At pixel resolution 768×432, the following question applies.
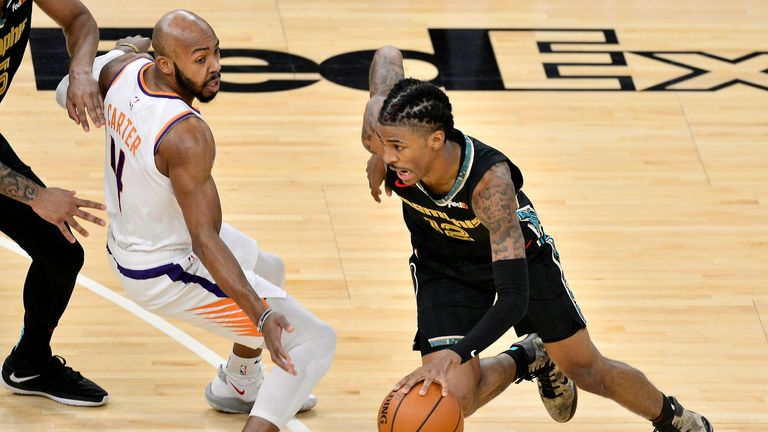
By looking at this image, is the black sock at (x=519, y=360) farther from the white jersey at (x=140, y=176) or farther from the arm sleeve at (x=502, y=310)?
the white jersey at (x=140, y=176)

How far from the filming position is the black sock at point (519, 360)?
20.9ft

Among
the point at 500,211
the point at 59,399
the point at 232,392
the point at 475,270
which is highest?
the point at 500,211

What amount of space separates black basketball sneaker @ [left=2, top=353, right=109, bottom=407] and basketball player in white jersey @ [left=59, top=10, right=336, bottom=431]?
0.75m

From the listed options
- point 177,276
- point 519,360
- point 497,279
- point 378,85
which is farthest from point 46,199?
point 519,360

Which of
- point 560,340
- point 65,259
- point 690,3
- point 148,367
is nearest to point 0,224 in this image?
point 65,259

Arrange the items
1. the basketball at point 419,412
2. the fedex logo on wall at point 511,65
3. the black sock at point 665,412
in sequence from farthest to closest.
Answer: the fedex logo on wall at point 511,65 → the black sock at point 665,412 → the basketball at point 419,412

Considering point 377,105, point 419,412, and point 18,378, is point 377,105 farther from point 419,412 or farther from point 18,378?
point 18,378

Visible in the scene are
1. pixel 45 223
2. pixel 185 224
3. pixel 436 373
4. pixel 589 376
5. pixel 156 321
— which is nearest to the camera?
pixel 436 373

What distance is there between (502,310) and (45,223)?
6.83 ft

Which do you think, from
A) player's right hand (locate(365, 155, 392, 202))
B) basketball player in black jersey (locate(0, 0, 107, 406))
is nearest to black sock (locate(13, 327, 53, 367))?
basketball player in black jersey (locate(0, 0, 107, 406))

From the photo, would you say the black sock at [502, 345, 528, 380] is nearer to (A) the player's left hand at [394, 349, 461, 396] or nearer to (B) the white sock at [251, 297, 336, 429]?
(B) the white sock at [251, 297, 336, 429]

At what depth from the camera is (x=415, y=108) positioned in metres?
5.44

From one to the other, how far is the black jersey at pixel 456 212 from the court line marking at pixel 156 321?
1.08 meters

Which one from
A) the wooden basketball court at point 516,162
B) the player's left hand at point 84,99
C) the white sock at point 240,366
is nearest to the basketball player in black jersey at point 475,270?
the wooden basketball court at point 516,162
